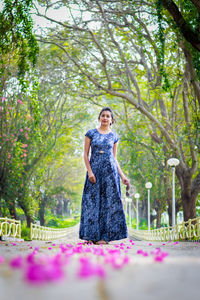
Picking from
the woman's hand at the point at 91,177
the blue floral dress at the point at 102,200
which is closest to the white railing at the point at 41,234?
the blue floral dress at the point at 102,200

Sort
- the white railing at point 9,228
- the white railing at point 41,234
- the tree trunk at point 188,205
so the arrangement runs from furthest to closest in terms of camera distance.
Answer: the white railing at point 41,234, the tree trunk at point 188,205, the white railing at point 9,228

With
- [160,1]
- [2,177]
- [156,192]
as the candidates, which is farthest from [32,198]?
[160,1]

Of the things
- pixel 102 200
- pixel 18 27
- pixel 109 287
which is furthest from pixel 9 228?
pixel 109 287

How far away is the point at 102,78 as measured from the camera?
586 inches

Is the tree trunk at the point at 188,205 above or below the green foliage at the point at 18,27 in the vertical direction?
below

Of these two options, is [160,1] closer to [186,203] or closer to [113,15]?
[113,15]

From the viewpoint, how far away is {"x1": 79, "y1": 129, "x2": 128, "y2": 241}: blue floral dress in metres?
5.75

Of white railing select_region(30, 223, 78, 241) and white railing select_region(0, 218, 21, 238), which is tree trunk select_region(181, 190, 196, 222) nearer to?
white railing select_region(30, 223, 78, 241)

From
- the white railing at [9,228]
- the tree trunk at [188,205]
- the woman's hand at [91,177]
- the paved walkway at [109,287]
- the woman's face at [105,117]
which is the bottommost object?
the white railing at [9,228]

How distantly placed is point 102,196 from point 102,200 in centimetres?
7

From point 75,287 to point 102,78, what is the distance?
14026 millimetres

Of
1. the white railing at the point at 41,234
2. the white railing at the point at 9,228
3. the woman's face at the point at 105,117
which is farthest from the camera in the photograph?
the white railing at the point at 41,234

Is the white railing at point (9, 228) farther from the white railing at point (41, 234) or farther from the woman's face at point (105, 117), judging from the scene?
the woman's face at point (105, 117)

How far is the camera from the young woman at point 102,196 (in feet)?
18.8
